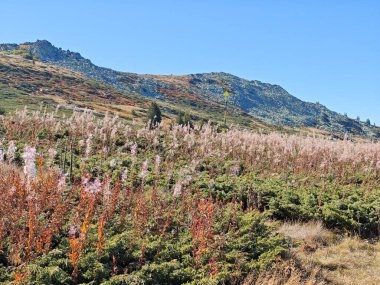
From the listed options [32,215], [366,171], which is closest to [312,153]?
[366,171]

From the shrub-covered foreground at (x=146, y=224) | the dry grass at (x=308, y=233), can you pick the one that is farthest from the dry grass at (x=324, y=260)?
the shrub-covered foreground at (x=146, y=224)

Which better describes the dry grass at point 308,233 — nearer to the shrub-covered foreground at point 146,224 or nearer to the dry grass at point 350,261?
the dry grass at point 350,261

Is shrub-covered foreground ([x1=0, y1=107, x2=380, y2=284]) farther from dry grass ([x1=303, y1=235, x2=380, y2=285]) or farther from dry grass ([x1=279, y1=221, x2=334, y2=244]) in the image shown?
dry grass ([x1=303, y1=235, x2=380, y2=285])

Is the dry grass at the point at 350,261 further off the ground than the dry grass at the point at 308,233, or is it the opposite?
the dry grass at the point at 308,233

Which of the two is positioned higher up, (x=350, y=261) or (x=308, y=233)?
(x=308, y=233)

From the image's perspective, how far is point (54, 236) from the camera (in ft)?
19.1

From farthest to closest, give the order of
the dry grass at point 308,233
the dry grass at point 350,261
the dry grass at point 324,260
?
the dry grass at point 308,233
the dry grass at point 350,261
the dry grass at point 324,260

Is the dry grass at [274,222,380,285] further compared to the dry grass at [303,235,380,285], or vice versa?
the dry grass at [303,235,380,285]

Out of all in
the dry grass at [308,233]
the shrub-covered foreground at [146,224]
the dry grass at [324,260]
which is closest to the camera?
the shrub-covered foreground at [146,224]

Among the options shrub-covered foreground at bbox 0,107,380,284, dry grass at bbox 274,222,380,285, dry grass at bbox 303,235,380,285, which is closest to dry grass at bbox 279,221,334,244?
dry grass at bbox 274,222,380,285

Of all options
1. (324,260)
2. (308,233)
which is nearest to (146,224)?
(324,260)

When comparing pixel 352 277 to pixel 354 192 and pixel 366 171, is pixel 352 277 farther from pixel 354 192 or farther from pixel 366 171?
pixel 366 171

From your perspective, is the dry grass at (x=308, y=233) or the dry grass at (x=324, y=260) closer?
the dry grass at (x=324, y=260)

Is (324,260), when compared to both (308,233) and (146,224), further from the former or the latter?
(146,224)
